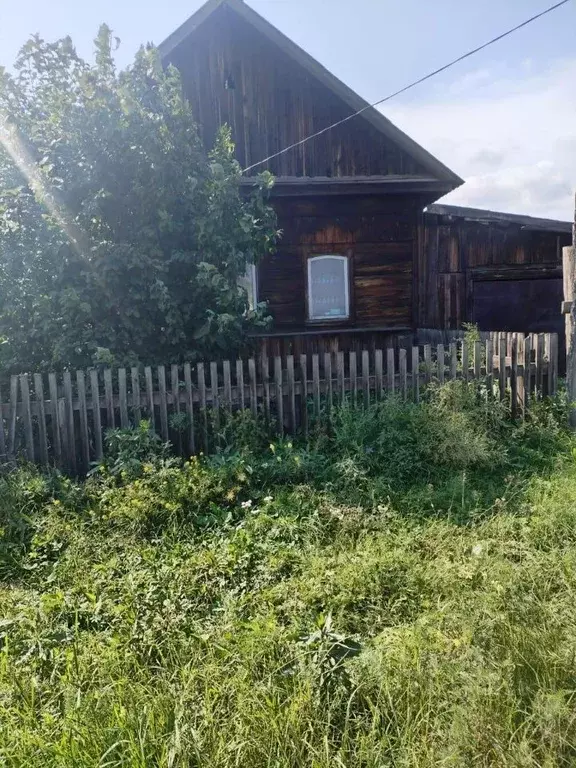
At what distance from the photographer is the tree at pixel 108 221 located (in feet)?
19.6

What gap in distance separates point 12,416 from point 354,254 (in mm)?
6697

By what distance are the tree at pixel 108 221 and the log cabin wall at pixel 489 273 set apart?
5.31m

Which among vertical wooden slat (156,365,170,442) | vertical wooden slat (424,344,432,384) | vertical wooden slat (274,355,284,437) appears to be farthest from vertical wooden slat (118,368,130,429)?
vertical wooden slat (424,344,432,384)

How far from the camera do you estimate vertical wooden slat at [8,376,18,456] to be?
532cm

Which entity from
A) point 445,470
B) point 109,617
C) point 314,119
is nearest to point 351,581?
point 109,617

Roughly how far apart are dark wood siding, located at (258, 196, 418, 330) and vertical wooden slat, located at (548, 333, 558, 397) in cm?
384

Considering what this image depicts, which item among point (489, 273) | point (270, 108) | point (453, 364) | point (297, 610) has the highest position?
point (270, 108)

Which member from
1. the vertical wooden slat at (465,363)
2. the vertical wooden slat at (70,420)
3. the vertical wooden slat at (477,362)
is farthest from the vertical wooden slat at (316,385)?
the vertical wooden slat at (70,420)

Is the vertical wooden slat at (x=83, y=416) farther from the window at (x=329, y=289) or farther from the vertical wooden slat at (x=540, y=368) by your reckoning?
the window at (x=329, y=289)

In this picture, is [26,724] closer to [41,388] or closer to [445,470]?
[41,388]

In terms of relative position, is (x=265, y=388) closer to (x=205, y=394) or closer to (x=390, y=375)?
(x=205, y=394)

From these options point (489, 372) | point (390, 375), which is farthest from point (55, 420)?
point (489, 372)

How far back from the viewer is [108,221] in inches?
244

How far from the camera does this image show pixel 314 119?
9.66m
